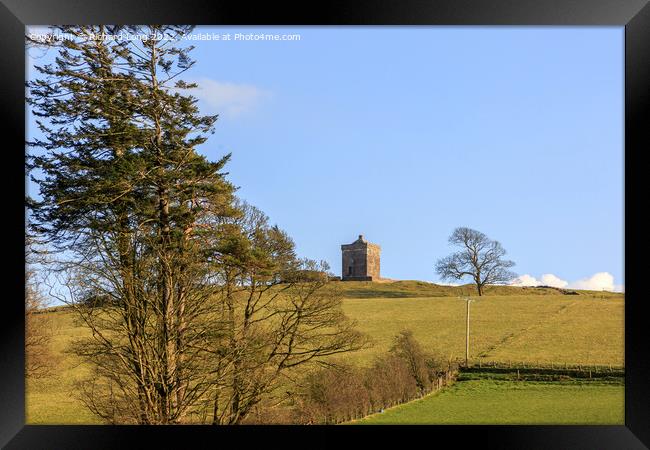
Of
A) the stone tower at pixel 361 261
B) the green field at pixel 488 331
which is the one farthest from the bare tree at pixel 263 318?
the stone tower at pixel 361 261

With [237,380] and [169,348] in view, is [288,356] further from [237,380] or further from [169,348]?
[169,348]

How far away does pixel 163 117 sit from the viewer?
705 centimetres

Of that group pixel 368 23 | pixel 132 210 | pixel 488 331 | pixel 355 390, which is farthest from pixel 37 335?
pixel 488 331

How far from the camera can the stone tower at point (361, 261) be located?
8.47 meters

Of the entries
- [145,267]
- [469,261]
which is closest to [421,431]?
[145,267]

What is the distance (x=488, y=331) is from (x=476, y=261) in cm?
293

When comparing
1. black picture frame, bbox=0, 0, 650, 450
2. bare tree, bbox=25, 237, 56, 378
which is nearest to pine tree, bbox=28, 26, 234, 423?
bare tree, bbox=25, 237, 56, 378

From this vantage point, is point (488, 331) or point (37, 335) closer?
point (37, 335)

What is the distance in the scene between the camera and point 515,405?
873cm

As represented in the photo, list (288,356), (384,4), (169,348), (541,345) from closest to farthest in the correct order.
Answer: (384,4) < (169,348) < (288,356) < (541,345)

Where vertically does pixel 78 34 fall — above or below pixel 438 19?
above

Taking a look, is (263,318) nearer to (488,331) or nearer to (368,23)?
(368,23)

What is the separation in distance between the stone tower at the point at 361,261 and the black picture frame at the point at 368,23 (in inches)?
177

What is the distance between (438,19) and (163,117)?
416cm
